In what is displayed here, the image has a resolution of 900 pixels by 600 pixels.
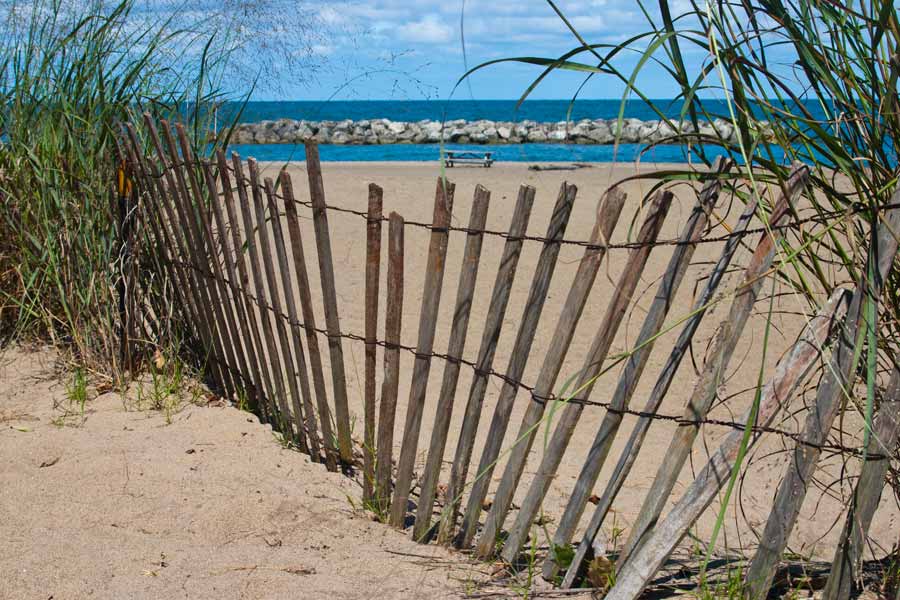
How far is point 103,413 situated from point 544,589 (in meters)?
2.41

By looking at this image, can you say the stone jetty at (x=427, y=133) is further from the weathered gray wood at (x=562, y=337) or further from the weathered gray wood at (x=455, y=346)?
the weathered gray wood at (x=562, y=337)

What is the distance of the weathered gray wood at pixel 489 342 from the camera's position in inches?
93.3

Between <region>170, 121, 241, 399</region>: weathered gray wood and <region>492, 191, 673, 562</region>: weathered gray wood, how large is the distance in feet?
6.09

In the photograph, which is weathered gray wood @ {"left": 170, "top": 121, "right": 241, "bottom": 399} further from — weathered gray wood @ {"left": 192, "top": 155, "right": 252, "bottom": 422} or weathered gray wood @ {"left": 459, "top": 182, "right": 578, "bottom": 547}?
weathered gray wood @ {"left": 459, "top": 182, "right": 578, "bottom": 547}

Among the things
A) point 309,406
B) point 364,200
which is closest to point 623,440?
point 309,406

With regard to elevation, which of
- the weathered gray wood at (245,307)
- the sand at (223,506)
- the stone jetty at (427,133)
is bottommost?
the stone jetty at (427,133)

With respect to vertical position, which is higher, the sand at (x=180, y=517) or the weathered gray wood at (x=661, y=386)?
the weathered gray wood at (x=661, y=386)

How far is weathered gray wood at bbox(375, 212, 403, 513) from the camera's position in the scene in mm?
2885

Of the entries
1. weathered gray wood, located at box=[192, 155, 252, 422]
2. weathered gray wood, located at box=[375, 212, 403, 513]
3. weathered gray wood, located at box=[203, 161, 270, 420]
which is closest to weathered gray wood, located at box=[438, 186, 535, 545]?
weathered gray wood, located at box=[375, 212, 403, 513]

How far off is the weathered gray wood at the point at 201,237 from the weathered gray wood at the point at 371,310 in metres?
1.10

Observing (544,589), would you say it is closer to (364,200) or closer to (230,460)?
(230,460)

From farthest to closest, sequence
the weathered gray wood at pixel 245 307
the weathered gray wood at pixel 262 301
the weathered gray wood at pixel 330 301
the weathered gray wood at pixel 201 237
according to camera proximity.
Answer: the weathered gray wood at pixel 201 237 < the weathered gray wood at pixel 245 307 < the weathered gray wood at pixel 262 301 < the weathered gray wood at pixel 330 301

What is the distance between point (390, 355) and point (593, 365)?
3.00 ft

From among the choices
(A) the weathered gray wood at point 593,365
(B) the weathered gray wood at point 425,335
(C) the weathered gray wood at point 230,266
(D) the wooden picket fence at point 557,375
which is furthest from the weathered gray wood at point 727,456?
(C) the weathered gray wood at point 230,266
